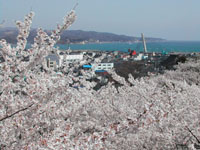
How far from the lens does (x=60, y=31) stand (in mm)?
3910

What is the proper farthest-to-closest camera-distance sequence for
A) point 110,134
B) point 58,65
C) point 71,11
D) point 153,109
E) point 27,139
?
point 58,65, point 71,11, point 27,139, point 153,109, point 110,134

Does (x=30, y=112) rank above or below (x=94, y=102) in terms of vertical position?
above

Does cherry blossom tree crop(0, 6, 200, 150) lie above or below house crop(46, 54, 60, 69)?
below

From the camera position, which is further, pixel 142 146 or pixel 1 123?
pixel 142 146

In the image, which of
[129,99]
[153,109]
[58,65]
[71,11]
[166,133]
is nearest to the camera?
[153,109]

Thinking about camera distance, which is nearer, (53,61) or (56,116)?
(56,116)

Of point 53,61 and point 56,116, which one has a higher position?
point 53,61

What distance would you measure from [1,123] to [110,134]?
6.03 ft

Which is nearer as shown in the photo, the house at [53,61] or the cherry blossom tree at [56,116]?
the cherry blossom tree at [56,116]

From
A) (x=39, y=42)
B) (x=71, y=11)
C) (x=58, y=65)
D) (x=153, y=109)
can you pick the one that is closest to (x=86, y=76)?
(x=58, y=65)

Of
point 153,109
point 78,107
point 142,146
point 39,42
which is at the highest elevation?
point 39,42

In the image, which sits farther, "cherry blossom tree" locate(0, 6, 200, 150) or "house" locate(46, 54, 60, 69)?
"house" locate(46, 54, 60, 69)

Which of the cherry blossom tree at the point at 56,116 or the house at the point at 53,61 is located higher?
the house at the point at 53,61

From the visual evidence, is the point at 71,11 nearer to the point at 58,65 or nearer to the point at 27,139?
the point at 27,139
